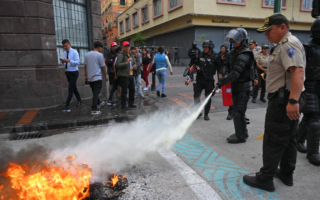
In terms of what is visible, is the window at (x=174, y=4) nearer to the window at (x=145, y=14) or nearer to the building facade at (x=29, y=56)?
the window at (x=145, y=14)

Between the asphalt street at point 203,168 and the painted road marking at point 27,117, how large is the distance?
597 millimetres

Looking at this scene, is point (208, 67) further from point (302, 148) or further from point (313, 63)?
point (302, 148)

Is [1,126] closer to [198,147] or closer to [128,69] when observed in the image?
[128,69]

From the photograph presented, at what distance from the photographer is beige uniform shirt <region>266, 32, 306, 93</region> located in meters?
2.36

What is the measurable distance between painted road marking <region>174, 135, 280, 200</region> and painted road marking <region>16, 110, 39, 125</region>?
13.6 feet

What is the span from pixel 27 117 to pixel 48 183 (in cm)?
464

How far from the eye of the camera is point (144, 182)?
2.98 m

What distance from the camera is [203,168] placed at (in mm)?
3361

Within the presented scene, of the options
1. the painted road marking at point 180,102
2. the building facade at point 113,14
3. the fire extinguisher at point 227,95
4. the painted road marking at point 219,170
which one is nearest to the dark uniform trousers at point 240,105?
the fire extinguisher at point 227,95

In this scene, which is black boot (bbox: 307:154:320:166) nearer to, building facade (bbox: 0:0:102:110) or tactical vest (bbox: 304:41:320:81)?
tactical vest (bbox: 304:41:320:81)

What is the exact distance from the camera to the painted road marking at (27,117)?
229 inches

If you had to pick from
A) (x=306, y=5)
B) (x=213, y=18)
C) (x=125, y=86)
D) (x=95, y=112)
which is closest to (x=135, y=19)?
(x=213, y=18)

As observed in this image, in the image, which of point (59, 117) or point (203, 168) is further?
point (59, 117)

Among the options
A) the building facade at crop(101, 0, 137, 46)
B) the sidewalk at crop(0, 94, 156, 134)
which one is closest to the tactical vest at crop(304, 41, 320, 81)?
the sidewalk at crop(0, 94, 156, 134)
